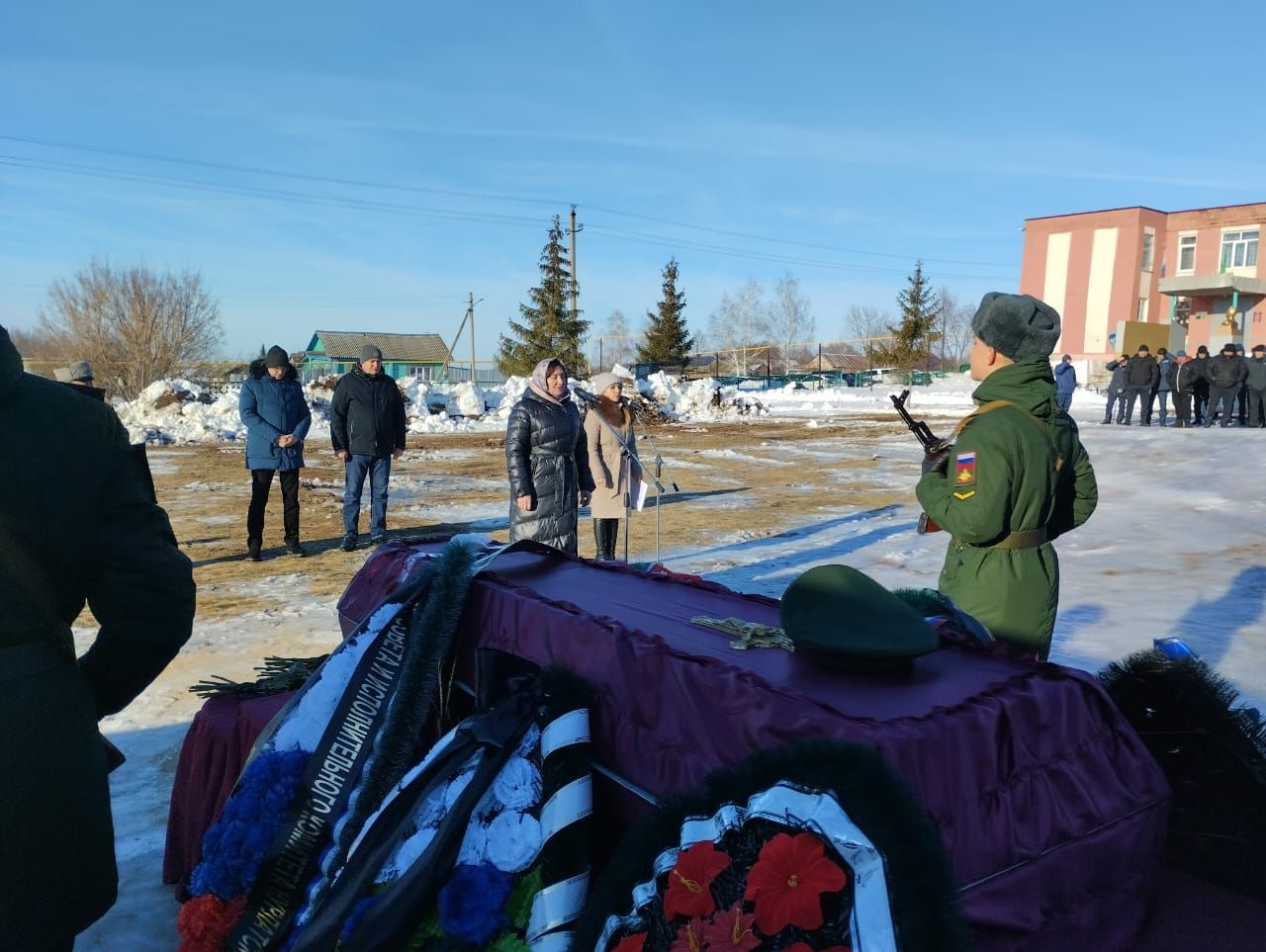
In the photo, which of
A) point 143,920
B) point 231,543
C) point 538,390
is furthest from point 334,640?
point 231,543

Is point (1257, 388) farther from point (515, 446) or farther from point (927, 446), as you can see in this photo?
point (927, 446)

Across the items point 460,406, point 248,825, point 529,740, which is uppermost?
point 529,740

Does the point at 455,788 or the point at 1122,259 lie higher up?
the point at 1122,259

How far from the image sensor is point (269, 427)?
306 inches

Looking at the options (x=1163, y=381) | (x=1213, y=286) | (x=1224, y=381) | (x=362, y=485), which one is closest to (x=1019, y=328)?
(x=362, y=485)

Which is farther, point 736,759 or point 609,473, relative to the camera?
point 609,473

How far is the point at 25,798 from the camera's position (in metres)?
1.49

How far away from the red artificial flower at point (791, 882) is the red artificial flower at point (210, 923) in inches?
58.4

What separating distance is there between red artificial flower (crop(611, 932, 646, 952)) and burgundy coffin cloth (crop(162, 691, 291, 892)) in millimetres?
1599

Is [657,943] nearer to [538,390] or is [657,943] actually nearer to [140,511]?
[140,511]

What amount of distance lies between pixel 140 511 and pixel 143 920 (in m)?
1.83

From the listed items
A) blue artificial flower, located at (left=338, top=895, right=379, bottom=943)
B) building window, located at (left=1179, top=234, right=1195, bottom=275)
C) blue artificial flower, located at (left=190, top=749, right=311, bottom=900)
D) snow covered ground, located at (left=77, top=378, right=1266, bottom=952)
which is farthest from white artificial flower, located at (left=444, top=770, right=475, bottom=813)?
building window, located at (left=1179, top=234, right=1195, bottom=275)

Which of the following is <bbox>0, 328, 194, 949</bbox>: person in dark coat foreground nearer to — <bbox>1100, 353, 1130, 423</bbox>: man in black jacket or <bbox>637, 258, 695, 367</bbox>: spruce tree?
<bbox>1100, 353, 1130, 423</bbox>: man in black jacket

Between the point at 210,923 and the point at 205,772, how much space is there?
768 millimetres
